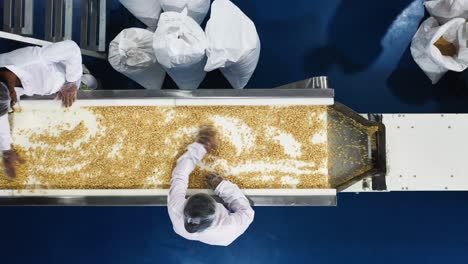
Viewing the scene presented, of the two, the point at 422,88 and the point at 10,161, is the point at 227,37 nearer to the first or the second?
the point at 10,161

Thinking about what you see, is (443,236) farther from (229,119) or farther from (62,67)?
(62,67)

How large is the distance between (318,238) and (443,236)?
85cm

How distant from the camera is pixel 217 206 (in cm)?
182

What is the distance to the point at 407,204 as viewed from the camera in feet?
9.05

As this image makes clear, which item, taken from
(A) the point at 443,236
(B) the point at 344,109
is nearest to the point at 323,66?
(B) the point at 344,109

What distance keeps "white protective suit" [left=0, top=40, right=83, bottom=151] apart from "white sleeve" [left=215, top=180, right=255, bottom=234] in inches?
34.5

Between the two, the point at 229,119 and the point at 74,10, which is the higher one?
the point at 74,10

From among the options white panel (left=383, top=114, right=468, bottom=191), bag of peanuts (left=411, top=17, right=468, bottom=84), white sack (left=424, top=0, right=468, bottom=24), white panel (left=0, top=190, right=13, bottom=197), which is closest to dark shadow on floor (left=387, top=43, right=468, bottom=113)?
bag of peanuts (left=411, top=17, right=468, bottom=84)

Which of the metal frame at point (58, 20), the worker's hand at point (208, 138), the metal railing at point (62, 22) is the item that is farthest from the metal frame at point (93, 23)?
the worker's hand at point (208, 138)

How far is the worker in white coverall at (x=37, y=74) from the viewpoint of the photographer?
5.80 ft

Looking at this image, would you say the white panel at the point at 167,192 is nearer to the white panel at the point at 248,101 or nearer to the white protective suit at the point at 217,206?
the white protective suit at the point at 217,206

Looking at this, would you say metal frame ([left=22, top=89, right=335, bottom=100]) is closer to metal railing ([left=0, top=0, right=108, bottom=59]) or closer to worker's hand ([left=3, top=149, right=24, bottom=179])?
worker's hand ([left=3, top=149, right=24, bottom=179])

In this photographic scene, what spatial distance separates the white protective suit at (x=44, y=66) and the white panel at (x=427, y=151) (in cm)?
161

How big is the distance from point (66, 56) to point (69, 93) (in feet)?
0.73
